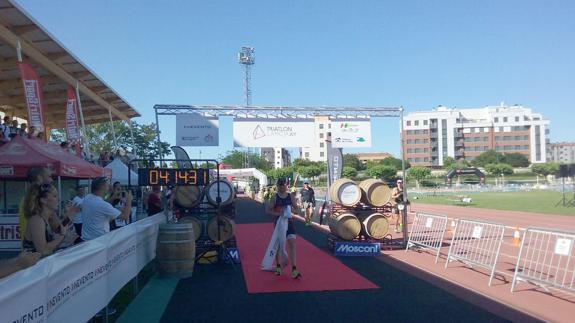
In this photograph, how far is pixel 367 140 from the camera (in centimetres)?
1738

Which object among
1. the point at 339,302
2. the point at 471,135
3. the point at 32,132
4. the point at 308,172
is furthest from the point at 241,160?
the point at 339,302

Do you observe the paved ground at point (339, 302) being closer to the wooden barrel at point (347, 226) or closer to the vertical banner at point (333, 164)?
the wooden barrel at point (347, 226)

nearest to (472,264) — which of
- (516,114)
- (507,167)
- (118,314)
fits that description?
(118,314)

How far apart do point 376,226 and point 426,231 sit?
2829 millimetres

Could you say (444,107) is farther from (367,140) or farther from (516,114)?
(367,140)

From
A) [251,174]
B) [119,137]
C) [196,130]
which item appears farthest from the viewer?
[119,137]

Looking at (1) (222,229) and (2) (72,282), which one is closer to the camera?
(2) (72,282)

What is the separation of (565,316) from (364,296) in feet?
9.12

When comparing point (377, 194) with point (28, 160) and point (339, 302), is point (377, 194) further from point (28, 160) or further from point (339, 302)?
point (28, 160)

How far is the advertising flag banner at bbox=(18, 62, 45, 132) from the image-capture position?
13672mm

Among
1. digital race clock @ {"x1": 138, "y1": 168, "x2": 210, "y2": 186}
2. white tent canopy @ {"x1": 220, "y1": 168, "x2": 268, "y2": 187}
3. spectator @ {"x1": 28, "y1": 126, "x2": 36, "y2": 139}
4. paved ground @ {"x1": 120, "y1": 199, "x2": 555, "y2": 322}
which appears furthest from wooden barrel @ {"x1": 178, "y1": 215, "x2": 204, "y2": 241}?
white tent canopy @ {"x1": 220, "y1": 168, "x2": 268, "y2": 187}

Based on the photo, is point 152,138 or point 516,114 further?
point 516,114

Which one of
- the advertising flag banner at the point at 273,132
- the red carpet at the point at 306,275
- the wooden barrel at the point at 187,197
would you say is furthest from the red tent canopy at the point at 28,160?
the advertising flag banner at the point at 273,132

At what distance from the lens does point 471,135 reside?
125500mm
